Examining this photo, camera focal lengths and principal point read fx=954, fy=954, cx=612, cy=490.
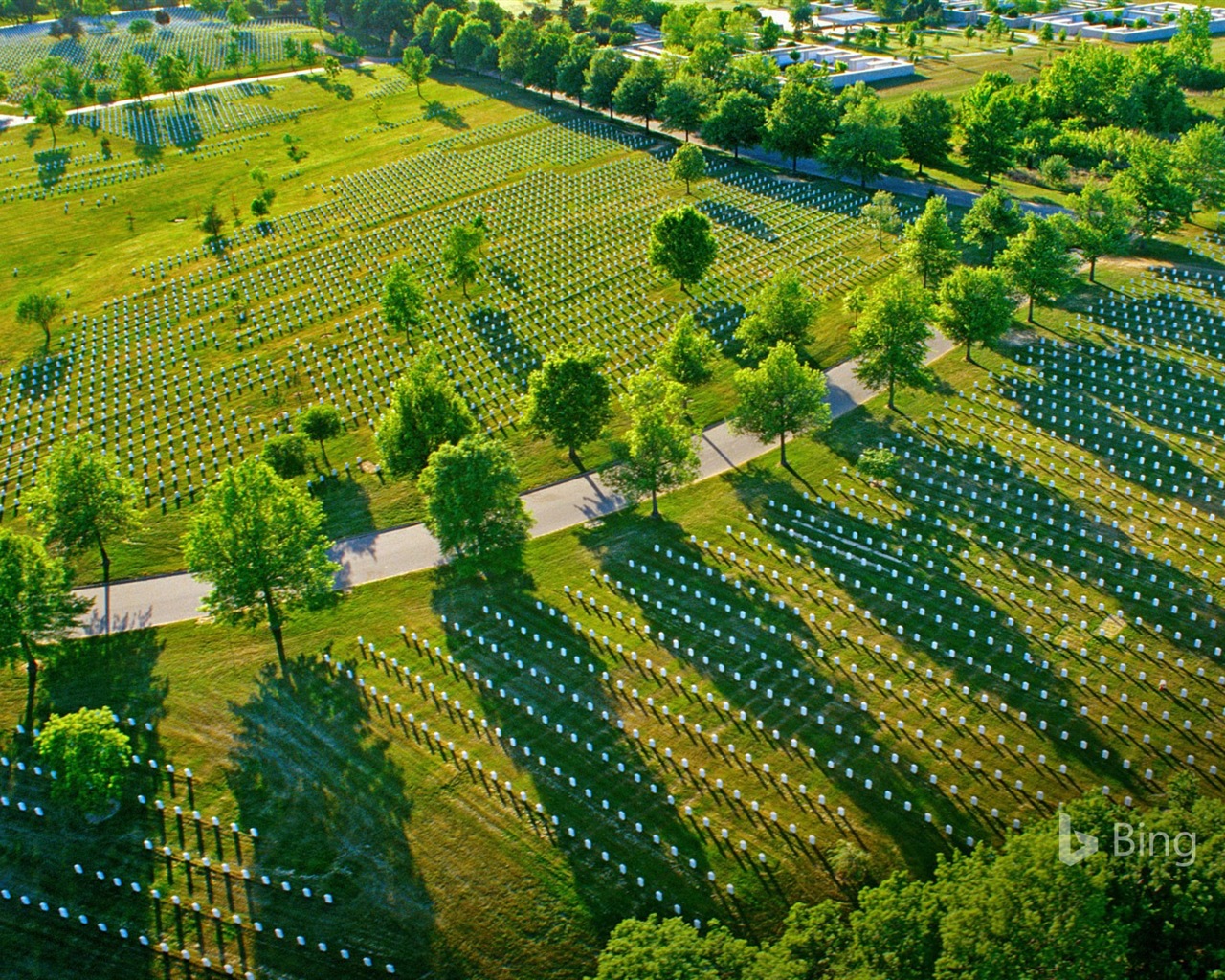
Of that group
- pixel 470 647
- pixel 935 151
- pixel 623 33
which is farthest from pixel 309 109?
pixel 470 647

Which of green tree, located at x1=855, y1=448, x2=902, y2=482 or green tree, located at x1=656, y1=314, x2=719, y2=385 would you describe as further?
green tree, located at x1=656, y1=314, x2=719, y2=385

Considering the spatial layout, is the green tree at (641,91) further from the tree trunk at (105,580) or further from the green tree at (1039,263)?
the tree trunk at (105,580)

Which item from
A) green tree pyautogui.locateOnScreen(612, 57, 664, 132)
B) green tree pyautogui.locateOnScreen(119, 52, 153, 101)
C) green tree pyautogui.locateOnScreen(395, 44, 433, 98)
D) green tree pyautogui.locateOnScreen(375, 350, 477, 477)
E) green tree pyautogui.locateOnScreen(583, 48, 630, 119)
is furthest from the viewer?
green tree pyautogui.locateOnScreen(395, 44, 433, 98)

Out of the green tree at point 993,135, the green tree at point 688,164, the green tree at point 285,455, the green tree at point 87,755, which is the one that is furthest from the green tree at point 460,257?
the green tree at point 993,135

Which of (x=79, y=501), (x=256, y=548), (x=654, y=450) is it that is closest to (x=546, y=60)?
(x=654, y=450)

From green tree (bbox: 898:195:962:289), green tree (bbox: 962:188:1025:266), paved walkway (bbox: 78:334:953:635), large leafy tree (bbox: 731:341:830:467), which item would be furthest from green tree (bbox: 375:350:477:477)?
green tree (bbox: 962:188:1025:266)

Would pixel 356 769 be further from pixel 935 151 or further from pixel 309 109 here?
pixel 309 109

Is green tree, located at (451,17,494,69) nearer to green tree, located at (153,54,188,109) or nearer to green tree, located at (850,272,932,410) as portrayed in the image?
green tree, located at (153,54,188,109)
